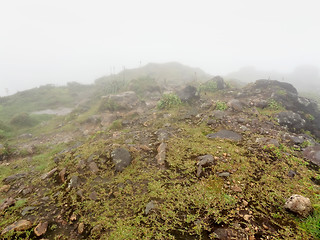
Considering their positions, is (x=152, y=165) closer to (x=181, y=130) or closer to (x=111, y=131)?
(x=181, y=130)

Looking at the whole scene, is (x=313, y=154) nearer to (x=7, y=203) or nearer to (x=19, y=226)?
(x=19, y=226)

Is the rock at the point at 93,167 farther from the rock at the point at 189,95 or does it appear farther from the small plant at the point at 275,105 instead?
the small plant at the point at 275,105

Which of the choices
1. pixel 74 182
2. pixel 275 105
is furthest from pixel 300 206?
pixel 275 105

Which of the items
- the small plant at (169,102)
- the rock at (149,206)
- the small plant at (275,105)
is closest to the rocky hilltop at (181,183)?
the rock at (149,206)

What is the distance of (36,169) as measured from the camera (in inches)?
352

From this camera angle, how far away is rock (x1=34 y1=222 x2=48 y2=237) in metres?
4.78

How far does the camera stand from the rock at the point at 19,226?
16.0ft

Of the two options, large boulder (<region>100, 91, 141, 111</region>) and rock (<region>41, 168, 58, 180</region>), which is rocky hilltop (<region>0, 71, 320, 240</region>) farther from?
large boulder (<region>100, 91, 141, 111</region>)

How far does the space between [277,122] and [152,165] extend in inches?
364

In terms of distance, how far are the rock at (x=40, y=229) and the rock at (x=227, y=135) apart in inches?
333

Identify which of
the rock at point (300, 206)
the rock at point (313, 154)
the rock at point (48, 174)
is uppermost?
the rock at point (48, 174)

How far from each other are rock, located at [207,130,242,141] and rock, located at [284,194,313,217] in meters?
4.47

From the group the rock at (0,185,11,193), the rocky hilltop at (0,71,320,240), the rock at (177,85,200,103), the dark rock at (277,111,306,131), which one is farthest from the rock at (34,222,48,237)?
the rock at (177,85,200,103)

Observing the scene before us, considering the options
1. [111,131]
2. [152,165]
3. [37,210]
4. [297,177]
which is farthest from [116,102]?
[297,177]
